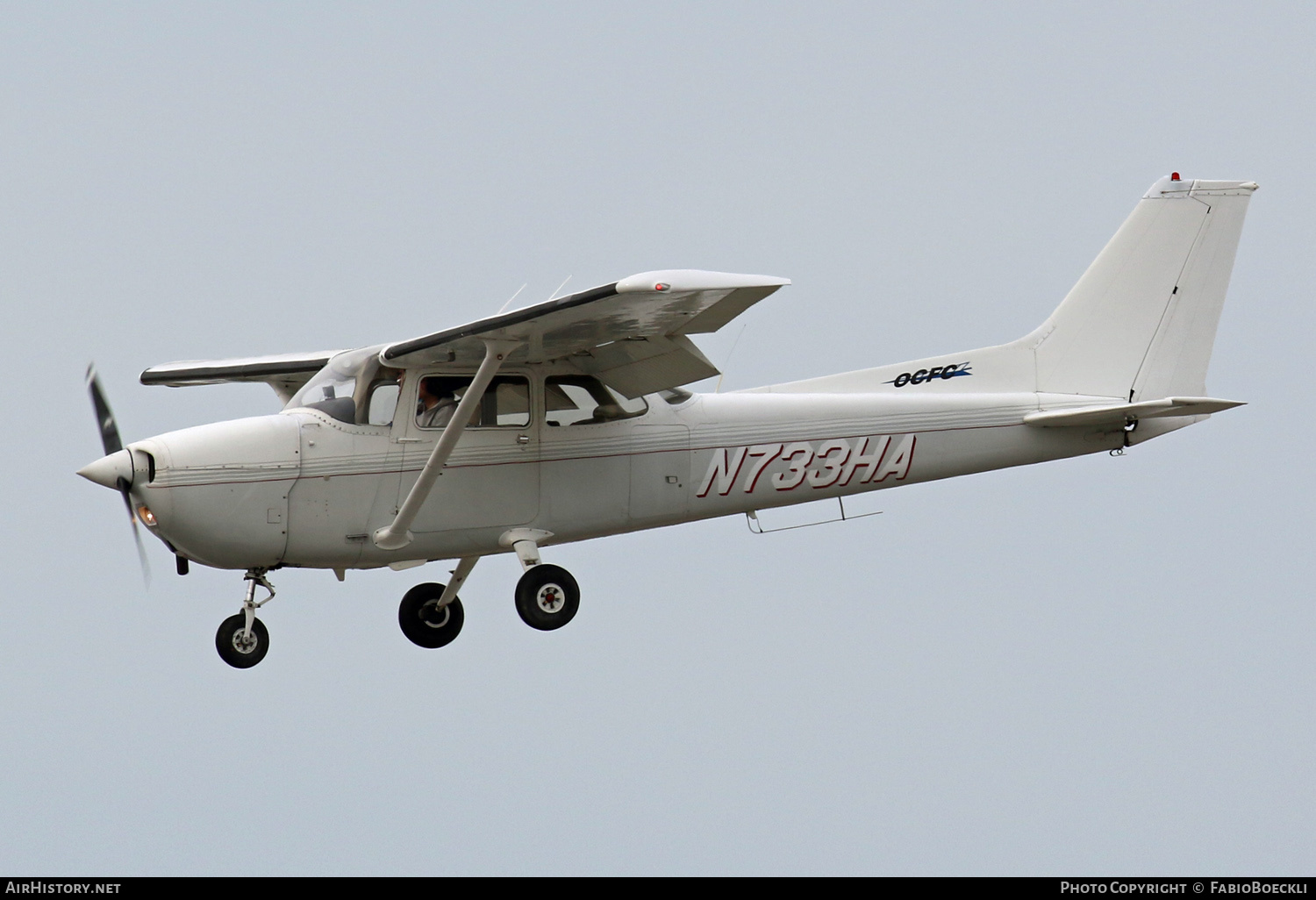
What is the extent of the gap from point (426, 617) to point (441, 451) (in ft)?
7.64

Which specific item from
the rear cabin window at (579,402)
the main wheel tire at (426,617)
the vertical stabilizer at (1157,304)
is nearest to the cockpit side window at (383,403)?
the rear cabin window at (579,402)

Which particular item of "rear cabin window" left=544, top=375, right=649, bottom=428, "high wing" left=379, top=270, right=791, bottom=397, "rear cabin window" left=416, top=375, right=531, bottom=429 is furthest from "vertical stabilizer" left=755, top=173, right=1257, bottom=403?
"rear cabin window" left=416, top=375, right=531, bottom=429

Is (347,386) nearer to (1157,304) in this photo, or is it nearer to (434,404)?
(434,404)

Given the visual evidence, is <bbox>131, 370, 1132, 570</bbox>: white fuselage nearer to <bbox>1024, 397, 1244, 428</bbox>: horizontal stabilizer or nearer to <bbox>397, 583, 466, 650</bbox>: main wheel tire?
<bbox>1024, 397, 1244, 428</bbox>: horizontal stabilizer

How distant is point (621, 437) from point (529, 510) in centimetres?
100

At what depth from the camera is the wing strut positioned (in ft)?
43.3

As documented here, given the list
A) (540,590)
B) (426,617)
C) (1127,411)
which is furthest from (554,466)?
(1127,411)

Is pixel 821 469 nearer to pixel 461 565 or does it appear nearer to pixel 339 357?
pixel 461 565

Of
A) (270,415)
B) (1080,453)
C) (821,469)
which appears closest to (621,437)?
(821,469)

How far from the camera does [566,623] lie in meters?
14.2

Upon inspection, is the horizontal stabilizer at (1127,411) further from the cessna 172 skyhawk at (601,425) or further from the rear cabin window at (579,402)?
the rear cabin window at (579,402)

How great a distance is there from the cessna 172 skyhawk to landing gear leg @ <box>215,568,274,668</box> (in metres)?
0.02

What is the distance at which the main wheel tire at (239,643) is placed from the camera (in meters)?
13.6

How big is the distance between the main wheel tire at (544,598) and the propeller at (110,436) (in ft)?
9.62
